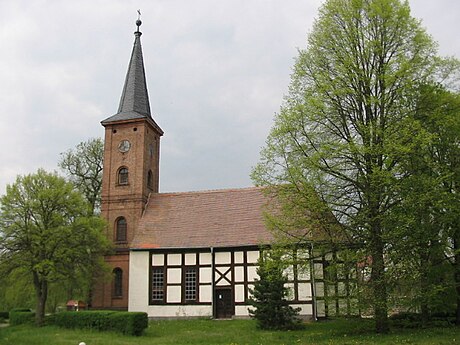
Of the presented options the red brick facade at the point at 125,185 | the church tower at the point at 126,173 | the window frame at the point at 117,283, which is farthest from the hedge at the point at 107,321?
the window frame at the point at 117,283

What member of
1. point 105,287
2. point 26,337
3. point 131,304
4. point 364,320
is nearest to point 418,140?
point 364,320

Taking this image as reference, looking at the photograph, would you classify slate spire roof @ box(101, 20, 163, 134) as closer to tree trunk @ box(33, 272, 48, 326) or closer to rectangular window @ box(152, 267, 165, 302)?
rectangular window @ box(152, 267, 165, 302)

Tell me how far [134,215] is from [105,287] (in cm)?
476

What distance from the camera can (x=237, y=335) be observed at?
2009cm

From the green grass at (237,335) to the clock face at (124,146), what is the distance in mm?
13114

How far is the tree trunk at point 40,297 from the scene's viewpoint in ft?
82.5

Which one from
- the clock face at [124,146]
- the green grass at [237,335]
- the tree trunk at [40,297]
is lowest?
the green grass at [237,335]

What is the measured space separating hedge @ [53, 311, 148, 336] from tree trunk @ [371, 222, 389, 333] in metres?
10.1

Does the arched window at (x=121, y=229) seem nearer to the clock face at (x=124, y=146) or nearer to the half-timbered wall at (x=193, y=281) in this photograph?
the half-timbered wall at (x=193, y=281)

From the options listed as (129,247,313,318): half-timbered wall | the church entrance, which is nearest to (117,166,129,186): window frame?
(129,247,313,318): half-timbered wall

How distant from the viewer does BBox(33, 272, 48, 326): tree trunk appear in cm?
2514

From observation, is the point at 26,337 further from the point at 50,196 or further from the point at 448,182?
the point at 448,182

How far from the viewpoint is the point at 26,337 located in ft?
67.8

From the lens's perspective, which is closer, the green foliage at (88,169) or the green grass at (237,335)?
the green grass at (237,335)
